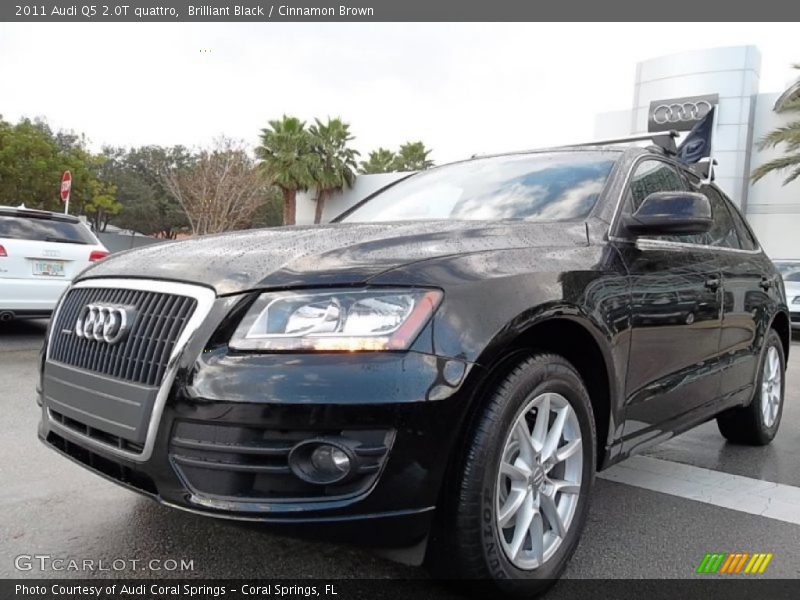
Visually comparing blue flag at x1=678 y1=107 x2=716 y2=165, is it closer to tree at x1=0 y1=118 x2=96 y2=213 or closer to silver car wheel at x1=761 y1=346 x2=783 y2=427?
silver car wheel at x1=761 y1=346 x2=783 y2=427

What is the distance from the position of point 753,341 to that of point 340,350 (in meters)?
3.20

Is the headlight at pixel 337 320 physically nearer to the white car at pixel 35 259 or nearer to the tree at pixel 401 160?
→ the white car at pixel 35 259

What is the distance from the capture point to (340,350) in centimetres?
182

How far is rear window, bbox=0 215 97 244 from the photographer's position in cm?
707

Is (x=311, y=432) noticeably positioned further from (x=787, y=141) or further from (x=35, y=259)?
(x=787, y=141)

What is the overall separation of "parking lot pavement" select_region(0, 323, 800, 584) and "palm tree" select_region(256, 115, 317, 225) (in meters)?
27.5

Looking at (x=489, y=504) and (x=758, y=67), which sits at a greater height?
(x=758, y=67)

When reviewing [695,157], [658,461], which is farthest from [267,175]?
[658,461]

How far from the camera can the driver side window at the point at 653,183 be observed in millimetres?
3022

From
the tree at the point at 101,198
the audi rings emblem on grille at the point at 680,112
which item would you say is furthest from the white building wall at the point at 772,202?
the tree at the point at 101,198

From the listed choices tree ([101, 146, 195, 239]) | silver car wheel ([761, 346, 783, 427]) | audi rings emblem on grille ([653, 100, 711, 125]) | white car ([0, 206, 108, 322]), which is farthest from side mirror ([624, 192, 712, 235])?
tree ([101, 146, 195, 239])

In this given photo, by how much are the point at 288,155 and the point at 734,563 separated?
1168 inches

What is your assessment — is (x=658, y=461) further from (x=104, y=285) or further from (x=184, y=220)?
(x=184, y=220)

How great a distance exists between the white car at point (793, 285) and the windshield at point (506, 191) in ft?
38.0
